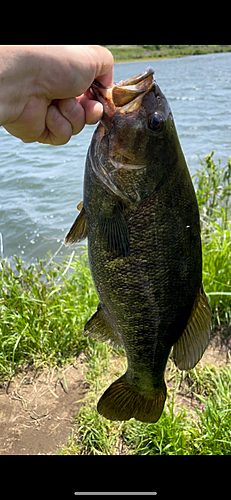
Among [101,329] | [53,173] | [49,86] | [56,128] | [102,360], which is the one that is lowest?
[53,173]

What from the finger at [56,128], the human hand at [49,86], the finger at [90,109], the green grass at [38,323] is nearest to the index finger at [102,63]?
the human hand at [49,86]

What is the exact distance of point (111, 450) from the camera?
327cm

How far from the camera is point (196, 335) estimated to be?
6.13 ft

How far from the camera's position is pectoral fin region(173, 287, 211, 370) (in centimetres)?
185

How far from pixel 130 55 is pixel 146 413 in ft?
48.4

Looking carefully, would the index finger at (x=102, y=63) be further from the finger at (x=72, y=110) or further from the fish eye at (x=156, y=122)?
the fish eye at (x=156, y=122)

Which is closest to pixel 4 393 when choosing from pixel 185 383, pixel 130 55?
pixel 185 383

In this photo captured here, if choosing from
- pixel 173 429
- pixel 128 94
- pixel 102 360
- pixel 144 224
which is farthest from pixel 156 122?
pixel 102 360

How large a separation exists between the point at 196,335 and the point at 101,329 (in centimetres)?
46

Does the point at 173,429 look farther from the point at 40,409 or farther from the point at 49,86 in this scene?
the point at 49,86

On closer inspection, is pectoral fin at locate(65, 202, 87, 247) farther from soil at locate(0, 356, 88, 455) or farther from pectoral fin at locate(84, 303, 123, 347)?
soil at locate(0, 356, 88, 455)

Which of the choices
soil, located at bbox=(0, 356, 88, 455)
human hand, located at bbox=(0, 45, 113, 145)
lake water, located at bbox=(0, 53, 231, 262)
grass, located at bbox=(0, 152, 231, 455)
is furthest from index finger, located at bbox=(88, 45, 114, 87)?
lake water, located at bbox=(0, 53, 231, 262)

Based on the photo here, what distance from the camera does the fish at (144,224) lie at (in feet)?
5.53
